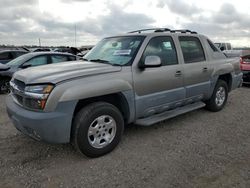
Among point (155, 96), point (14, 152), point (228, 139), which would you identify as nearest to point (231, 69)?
point (228, 139)

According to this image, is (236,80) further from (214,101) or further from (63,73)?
(63,73)

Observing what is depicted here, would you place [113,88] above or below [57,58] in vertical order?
below

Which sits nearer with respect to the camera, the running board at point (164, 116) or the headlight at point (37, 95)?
the headlight at point (37, 95)

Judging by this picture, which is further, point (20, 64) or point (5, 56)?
point (5, 56)

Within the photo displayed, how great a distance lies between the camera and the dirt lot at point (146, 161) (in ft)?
11.3

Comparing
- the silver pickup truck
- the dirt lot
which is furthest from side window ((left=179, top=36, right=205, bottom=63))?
the dirt lot

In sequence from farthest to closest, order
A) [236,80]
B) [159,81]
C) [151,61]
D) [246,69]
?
[246,69], [236,80], [159,81], [151,61]

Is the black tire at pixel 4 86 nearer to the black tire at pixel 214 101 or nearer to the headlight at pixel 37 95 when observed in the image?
the headlight at pixel 37 95

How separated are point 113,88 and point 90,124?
25.2 inches

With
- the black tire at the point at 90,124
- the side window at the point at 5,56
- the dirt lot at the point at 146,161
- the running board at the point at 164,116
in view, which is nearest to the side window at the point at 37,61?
the side window at the point at 5,56

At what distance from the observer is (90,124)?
389 centimetres

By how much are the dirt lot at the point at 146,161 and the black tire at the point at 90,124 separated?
14 centimetres

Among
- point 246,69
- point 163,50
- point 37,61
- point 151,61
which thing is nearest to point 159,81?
point 151,61

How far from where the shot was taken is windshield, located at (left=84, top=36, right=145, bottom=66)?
181 inches
